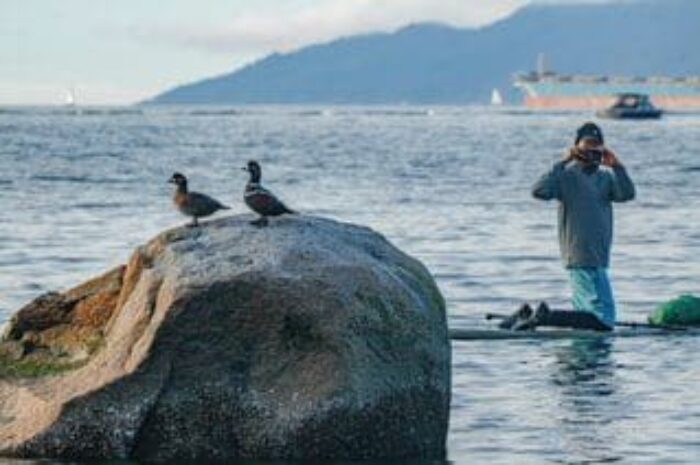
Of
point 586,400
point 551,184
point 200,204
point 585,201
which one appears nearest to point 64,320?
point 200,204

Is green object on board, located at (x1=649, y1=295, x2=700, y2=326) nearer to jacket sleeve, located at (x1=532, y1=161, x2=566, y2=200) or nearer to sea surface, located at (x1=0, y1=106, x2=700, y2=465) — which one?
sea surface, located at (x1=0, y1=106, x2=700, y2=465)

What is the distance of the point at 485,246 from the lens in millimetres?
35125

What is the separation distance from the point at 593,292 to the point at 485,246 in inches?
578

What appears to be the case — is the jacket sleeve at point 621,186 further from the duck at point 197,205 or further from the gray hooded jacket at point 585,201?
the duck at point 197,205

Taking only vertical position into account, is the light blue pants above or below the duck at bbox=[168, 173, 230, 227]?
below

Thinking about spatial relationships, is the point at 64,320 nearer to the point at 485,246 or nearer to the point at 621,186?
the point at 621,186

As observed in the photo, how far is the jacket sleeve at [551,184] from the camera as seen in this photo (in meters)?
20.0

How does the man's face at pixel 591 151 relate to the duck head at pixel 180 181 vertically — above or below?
below

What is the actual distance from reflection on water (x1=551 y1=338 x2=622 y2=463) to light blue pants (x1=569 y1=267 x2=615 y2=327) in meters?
0.49

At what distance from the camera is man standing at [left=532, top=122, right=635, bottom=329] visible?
20.0 meters

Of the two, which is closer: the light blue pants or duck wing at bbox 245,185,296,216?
duck wing at bbox 245,185,296,216

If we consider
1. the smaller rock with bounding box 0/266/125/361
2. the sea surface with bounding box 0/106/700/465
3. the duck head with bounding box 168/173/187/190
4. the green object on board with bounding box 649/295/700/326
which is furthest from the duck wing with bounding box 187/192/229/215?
the green object on board with bounding box 649/295/700/326

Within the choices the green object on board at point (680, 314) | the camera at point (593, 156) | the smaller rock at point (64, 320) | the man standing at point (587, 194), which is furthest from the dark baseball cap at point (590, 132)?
the smaller rock at point (64, 320)

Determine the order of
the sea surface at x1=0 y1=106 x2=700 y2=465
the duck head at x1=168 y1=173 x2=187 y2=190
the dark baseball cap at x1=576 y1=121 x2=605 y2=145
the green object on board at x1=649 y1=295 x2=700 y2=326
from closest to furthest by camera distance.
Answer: the sea surface at x1=0 y1=106 x2=700 y2=465, the duck head at x1=168 y1=173 x2=187 y2=190, the dark baseball cap at x1=576 y1=121 x2=605 y2=145, the green object on board at x1=649 y1=295 x2=700 y2=326
